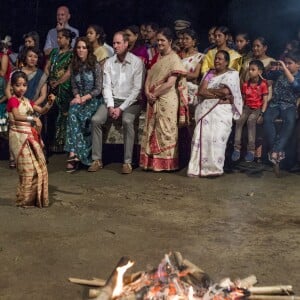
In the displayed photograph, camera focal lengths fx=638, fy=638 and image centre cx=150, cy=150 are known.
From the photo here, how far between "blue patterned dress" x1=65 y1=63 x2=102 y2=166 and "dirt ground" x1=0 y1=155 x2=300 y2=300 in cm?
45

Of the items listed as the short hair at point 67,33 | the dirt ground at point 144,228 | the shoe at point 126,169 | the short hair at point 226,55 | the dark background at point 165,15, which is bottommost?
the dirt ground at point 144,228

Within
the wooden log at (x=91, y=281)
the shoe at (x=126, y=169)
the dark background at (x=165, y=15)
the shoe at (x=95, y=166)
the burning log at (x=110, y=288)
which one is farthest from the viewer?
the dark background at (x=165, y=15)

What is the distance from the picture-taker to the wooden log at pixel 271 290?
4070mm

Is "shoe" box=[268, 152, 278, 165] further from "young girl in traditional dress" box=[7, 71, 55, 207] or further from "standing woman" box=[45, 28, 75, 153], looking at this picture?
"young girl in traditional dress" box=[7, 71, 55, 207]

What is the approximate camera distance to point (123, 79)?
27.8 feet

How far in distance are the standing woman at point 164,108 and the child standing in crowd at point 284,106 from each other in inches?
47.0

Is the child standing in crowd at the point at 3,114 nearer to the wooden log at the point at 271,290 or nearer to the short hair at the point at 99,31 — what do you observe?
the short hair at the point at 99,31

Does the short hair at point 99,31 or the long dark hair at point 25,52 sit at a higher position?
the short hair at point 99,31

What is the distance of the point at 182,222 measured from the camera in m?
6.14

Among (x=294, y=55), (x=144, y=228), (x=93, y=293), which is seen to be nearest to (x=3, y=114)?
(x=144, y=228)

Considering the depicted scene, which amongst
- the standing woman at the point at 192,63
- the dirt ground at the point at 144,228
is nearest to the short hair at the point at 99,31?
the standing woman at the point at 192,63

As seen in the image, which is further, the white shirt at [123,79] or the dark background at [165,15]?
the dark background at [165,15]

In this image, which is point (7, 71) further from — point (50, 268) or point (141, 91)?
point (50, 268)

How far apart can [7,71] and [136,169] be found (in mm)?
2325
